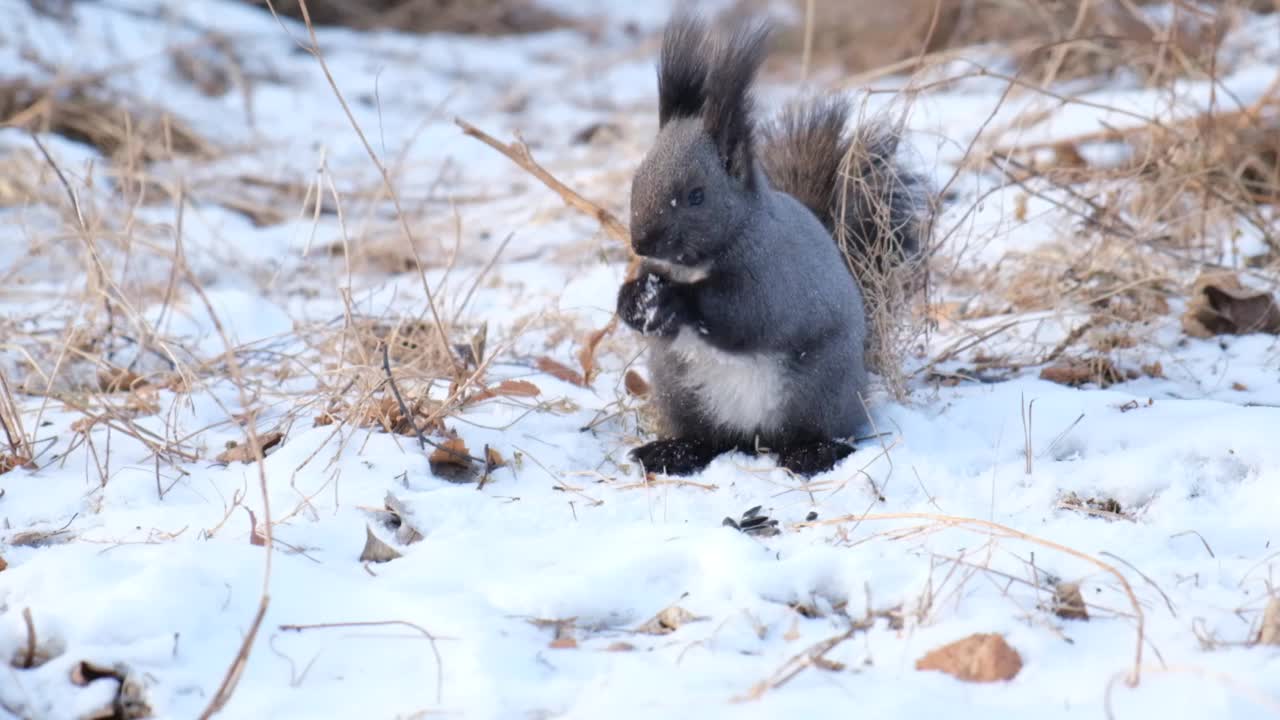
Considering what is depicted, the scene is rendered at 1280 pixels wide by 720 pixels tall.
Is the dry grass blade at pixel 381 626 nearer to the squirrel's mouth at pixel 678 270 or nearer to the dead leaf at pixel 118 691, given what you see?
the dead leaf at pixel 118 691

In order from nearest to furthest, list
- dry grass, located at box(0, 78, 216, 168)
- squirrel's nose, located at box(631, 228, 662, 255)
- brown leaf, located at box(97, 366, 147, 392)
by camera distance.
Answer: squirrel's nose, located at box(631, 228, 662, 255) < brown leaf, located at box(97, 366, 147, 392) < dry grass, located at box(0, 78, 216, 168)

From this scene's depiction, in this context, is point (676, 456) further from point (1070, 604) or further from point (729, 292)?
point (1070, 604)

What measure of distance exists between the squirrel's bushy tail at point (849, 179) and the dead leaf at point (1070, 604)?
1336 mm

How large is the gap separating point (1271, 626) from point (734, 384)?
47.7 inches

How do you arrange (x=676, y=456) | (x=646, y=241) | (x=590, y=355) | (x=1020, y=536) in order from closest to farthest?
(x=1020, y=536) → (x=646, y=241) → (x=676, y=456) → (x=590, y=355)

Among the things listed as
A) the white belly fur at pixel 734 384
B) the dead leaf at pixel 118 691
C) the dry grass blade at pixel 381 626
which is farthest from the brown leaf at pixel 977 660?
the dead leaf at pixel 118 691

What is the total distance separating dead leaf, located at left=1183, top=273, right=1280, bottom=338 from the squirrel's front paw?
182cm

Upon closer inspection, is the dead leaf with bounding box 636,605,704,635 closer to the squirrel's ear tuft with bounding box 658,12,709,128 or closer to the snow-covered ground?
the snow-covered ground

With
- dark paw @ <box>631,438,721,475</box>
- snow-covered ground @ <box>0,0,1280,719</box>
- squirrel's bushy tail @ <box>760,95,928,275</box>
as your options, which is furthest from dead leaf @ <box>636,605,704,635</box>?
squirrel's bushy tail @ <box>760,95,928,275</box>

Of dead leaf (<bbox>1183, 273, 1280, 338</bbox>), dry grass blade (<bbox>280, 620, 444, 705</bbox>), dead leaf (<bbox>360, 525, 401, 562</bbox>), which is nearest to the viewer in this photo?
dry grass blade (<bbox>280, 620, 444, 705</bbox>)

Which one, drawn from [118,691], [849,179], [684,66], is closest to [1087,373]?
[849,179]

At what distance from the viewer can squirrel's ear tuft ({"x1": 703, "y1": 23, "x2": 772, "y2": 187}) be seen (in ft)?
7.57

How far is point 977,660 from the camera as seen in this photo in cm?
162

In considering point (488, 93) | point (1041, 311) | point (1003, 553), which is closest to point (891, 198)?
point (1041, 311)
